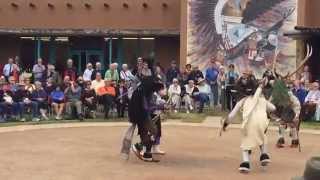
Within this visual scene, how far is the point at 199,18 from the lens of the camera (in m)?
28.7

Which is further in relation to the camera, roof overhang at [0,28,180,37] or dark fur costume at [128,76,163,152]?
roof overhang at [0,28,180,37]

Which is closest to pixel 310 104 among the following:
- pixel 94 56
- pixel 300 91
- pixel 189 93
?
pixel 300 91

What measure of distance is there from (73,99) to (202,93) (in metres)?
4.44

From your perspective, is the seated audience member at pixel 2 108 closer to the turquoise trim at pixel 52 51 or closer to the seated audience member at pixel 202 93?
the seated audience member at pixel 202 93

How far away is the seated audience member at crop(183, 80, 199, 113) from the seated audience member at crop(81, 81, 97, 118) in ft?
10.3

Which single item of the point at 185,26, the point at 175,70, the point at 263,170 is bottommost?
the point at 263,170

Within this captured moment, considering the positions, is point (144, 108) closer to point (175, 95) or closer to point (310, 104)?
point (310, 104)

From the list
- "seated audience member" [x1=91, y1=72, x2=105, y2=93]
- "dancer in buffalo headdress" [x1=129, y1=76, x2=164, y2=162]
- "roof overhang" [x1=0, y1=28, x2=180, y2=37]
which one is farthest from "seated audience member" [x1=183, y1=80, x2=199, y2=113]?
"dancer in buffalo headdress" [x1=129, y1=76, x2=164, y2=162]

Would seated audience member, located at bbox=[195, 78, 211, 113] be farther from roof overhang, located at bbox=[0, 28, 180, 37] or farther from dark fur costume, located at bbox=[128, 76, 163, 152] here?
dark fur costume, located at bbox=[128, 76, 163, 152]

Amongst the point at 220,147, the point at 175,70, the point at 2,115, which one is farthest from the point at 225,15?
the point at 220,147

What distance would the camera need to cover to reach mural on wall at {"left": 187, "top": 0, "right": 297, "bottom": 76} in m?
27.4

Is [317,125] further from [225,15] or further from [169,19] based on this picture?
[169,19]

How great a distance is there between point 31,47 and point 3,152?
2102cm

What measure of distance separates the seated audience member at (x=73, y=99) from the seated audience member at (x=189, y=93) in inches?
144
